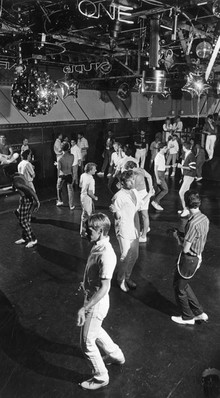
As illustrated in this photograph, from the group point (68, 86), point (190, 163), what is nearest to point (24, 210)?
point (190, 163)

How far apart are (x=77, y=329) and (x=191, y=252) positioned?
1534mm

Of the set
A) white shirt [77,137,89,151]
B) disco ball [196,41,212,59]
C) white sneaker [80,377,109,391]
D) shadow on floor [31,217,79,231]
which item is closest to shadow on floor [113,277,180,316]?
white sneaker [80,377,109,391]

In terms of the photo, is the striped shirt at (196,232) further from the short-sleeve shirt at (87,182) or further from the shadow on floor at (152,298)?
the short-sleeve shirt at (87,182)

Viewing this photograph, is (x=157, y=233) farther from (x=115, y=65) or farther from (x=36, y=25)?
(x=115, y=65)

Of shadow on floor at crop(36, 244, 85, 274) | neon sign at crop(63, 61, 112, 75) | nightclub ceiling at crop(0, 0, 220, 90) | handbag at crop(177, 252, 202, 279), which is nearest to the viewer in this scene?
handbag at crop(177, 252, 202, 279)

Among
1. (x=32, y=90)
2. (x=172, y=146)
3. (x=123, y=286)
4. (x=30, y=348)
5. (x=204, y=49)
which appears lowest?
(x=30, y=348)

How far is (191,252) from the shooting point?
12.6 ft

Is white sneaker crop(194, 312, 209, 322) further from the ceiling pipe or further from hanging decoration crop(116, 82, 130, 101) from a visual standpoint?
hanging decoration crop(116, 82, 130, 101)

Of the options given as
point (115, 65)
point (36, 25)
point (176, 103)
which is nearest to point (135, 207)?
point (36, 25)

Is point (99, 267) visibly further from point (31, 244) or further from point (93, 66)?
point (93, 66)

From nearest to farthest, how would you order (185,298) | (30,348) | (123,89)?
(30,348)
(185,298)
(123,89)

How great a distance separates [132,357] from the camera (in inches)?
140

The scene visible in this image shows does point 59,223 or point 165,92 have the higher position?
Result: point 165,92

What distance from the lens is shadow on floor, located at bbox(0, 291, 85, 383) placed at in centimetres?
336
